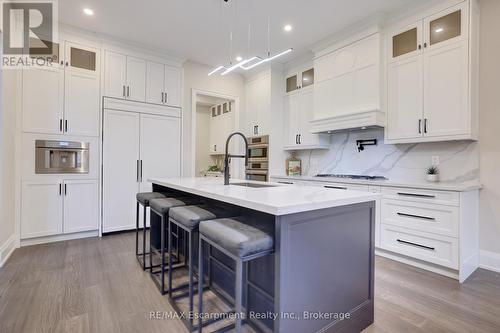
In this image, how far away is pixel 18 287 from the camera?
87.7 inches

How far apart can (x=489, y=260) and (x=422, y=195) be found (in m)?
1.01

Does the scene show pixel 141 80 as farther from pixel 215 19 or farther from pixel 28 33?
pixel 215 19

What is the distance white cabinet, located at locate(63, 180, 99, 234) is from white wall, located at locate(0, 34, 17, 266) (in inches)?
21.7

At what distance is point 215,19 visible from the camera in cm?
335

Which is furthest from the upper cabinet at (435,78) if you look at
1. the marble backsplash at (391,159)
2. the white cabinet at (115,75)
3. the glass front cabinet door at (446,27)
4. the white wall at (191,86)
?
the white cabinet at (115,75)

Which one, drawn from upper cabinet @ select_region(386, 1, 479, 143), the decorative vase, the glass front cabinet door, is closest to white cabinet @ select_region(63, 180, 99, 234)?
upper cabinet @ select_region(386, 1, 479, 143)

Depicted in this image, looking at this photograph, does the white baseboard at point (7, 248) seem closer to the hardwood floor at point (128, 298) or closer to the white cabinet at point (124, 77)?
the hardwood floor at point (128, 298)

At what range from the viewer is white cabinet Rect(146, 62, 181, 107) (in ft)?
13.7

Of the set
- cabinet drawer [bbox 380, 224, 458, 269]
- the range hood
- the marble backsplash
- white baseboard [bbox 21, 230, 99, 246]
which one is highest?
the range hood

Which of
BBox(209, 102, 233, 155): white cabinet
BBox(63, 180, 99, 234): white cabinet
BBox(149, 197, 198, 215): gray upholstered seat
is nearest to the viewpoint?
BBox(149, 197, 198, 215): gray upholstered seat

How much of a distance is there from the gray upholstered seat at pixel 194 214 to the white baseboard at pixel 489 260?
2.81 metres

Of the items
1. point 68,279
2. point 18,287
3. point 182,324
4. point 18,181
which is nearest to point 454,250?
point 182,324

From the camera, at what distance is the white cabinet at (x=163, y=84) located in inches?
165

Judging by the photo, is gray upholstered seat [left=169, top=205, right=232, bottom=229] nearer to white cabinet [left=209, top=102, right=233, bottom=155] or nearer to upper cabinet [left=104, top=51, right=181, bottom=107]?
upper cabinet [left=104, top=51, right=181, bottom=107]
